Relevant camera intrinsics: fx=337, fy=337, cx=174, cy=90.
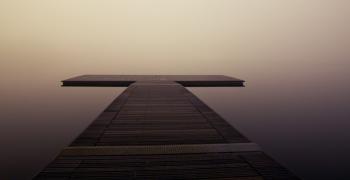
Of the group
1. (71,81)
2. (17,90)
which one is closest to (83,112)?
(71,81)

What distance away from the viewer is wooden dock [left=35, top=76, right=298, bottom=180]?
13.8 ft

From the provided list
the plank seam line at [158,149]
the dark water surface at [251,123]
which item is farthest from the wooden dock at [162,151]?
the dark water surface at [251,123]

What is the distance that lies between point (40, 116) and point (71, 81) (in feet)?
8.90

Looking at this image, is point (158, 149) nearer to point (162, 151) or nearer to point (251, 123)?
point (162, 151)

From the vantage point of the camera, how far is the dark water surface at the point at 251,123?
921 centimetres

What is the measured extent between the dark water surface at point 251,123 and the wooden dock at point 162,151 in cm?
335

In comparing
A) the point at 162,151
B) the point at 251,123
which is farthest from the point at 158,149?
the point at 251,123

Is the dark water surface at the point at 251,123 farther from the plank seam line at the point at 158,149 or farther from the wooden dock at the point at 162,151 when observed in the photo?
the plank seam line at the point at 158,149

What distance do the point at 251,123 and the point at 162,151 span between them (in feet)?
31.7

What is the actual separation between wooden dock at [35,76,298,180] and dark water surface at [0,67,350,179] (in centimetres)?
335

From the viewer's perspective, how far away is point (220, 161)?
4602 millimetres

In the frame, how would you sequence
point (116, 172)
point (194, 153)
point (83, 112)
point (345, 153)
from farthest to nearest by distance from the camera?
point (83, 112)
point (345, 153)
point (194, 153)
point (116, 172)

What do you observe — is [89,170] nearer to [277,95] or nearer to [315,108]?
[315,108]

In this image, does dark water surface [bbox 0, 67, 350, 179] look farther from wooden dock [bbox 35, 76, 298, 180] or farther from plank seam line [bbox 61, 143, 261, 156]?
plank seam line [bbox 61, 143, 261, 156]
